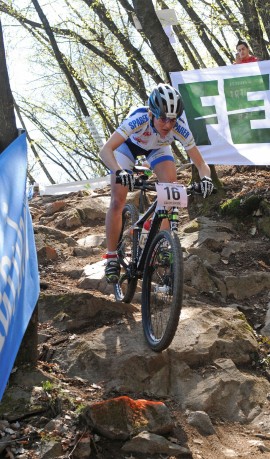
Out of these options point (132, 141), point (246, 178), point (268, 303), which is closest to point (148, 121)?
point (132, 141)

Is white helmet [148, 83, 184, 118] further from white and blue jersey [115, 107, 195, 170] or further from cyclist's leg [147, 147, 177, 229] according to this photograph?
cyclist's leg [147, 147, 177, 229]

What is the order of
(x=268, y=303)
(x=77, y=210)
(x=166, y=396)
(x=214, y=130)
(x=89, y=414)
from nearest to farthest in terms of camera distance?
(x=89, y=414), (x=166, y=396), (x=268, y=303), (x=214, y=130), (x=77, y=210)

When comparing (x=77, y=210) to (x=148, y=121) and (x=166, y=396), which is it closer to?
(x=148, y=121)

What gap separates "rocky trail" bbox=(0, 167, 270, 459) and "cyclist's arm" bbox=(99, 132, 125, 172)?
1.34 m

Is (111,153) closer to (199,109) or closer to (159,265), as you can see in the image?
(159,265)

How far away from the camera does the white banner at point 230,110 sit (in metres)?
8.46

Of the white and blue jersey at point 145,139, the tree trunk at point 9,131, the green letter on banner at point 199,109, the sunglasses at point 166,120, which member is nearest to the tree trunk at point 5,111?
the tree trunk at point 9,131

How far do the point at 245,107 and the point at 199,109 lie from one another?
734 mm

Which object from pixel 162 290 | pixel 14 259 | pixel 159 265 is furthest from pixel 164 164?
pixel 14 259

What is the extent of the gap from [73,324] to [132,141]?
1830 millimetres

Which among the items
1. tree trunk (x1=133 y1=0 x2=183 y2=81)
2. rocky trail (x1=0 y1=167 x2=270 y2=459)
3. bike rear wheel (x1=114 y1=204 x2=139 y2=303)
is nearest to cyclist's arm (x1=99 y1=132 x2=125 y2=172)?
bike rear wheel (x1=114 y1=204 x2=139 y2=303)

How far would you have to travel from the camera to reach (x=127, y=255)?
5.99 m

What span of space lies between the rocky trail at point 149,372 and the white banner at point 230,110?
1.38 m

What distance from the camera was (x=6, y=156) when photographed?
12.3 feet
